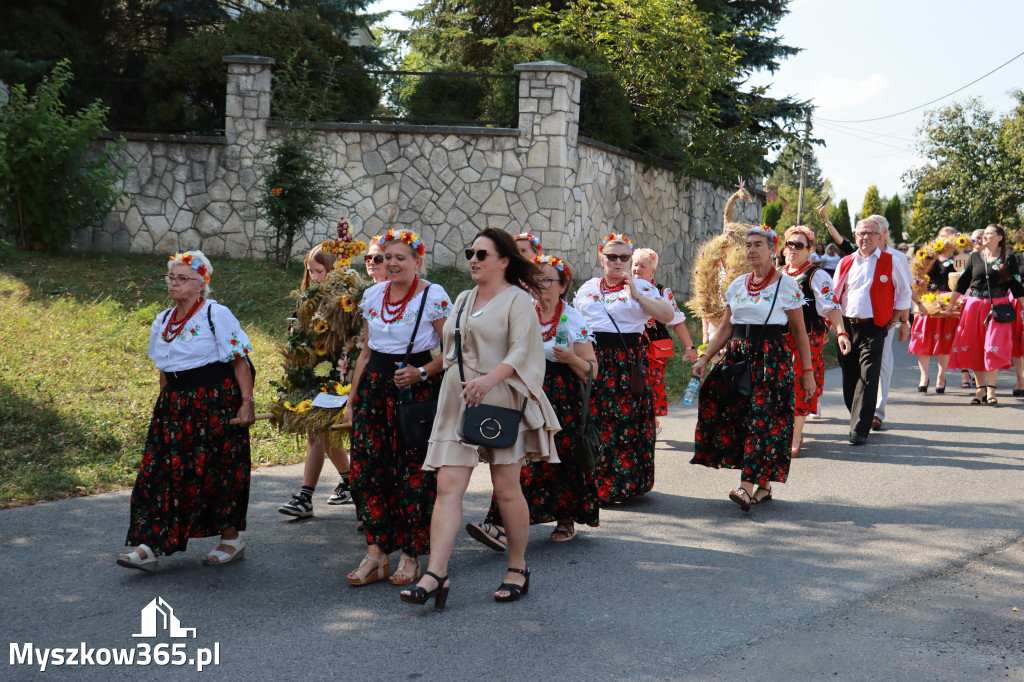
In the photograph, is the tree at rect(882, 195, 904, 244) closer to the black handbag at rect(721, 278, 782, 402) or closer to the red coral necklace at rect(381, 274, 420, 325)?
the black handbag at rect(721, 278, 782, 402)

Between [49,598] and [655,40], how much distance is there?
15.7 meters

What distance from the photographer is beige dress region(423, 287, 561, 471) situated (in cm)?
466

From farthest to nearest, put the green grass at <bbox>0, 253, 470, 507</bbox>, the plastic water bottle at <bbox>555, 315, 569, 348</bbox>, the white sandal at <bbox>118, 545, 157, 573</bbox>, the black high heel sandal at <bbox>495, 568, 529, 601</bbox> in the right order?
the green grass at <bbox>0, 253, 470, 507</bbox> < the plastic water bottle at <bbox>555, 315, 569, 348</bbox> < the white sandal at <bbox>118, 545, 157, 573</bbox> < the black high heel sandal at <bbox>495, 568, 529, 601</bbox>

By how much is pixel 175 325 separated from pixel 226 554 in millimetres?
1292

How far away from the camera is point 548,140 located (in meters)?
16.0

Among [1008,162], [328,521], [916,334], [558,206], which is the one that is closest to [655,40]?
[558,206]

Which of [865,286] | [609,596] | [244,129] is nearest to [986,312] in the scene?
[865,286]

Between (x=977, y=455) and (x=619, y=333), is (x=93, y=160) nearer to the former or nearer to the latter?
(x=619, y=333)

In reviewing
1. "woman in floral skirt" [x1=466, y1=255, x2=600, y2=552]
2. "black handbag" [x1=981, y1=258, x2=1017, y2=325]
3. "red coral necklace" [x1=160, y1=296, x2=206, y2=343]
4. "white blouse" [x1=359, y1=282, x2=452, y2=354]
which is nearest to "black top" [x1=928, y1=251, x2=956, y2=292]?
"black handbag" [x1=981, y1=258, x2=1017, y2=325]

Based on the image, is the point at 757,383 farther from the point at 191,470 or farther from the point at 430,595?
the point at 191,470

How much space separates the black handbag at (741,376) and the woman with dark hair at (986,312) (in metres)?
6.54

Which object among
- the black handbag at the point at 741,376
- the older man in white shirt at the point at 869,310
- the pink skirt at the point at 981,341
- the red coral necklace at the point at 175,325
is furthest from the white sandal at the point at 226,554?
the pink skirt at the point at 981,341

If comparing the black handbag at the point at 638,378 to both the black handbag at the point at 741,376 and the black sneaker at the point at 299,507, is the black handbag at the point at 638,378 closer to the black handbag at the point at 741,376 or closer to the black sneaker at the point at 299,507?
the black handbag at the point at 741,376

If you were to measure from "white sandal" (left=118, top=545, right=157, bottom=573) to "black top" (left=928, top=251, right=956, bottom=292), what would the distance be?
12.0 metres
